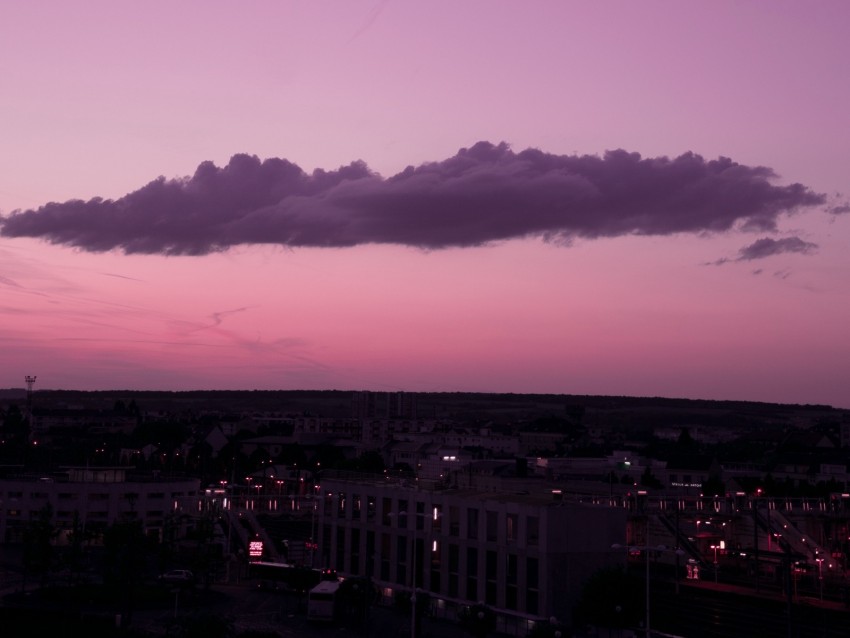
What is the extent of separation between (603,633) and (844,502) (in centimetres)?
5030

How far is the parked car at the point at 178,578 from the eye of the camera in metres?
53.8

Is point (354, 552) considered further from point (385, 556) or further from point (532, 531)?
point (532, 531)

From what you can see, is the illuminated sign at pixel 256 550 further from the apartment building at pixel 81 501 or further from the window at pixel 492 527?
the window at pixel 492 527

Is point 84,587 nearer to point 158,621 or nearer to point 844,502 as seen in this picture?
point 158,621

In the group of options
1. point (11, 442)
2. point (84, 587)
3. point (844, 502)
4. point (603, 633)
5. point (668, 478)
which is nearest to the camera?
point (603, 633)

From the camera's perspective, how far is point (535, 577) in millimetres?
45188

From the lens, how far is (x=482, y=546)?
157ft

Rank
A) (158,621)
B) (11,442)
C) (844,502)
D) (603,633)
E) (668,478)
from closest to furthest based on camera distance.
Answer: (603,633) < (158,621) < (844,502) < (668,478) < (11,442)

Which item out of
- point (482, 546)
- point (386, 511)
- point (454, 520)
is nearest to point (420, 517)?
point (454, 520)

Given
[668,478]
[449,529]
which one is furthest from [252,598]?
[668,478]

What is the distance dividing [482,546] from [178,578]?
17.6 meters

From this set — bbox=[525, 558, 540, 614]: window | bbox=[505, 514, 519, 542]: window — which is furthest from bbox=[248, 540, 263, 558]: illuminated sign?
bbox=[525, 558, 540, 614]: window

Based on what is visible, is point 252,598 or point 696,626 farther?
point 252,598

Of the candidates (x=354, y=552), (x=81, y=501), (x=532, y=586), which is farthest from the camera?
(x=81, y=501)
